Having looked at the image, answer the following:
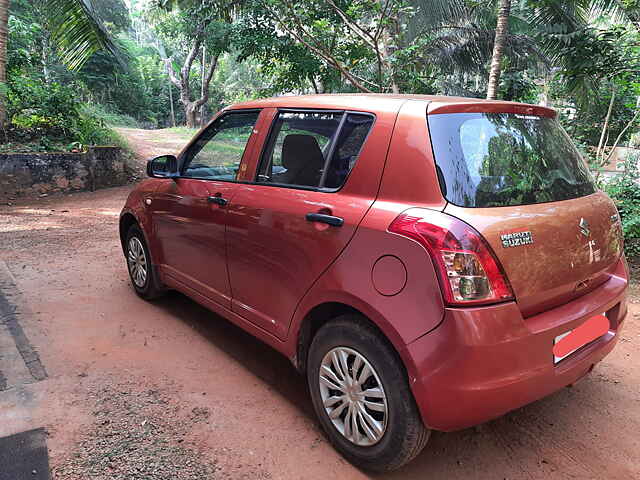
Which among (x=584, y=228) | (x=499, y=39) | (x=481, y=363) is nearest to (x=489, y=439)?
(x=481, y=363)

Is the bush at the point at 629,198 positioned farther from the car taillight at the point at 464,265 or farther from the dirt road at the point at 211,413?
the car taillight at the point at 464,265

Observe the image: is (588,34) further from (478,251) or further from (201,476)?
(201,476)

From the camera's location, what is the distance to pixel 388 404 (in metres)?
2.08

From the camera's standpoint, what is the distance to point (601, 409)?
282cm

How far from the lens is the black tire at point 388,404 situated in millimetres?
2033

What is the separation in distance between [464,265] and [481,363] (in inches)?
15.2

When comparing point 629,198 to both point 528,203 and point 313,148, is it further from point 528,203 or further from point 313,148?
point 313,148

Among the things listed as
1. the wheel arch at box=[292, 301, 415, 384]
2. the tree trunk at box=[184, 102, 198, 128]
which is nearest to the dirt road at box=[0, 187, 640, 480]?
the wheel arch at box=[292, 301, 415, 384]

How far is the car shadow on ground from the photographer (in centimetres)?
231

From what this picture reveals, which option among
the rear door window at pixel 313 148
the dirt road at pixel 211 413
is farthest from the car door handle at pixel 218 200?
the dirt road at pixel 211 413

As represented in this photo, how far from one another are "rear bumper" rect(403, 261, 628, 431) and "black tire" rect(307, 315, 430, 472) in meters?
0.08

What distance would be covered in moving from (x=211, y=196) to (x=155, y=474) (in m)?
1.70

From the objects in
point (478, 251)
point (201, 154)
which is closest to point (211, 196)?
point (201, 154)

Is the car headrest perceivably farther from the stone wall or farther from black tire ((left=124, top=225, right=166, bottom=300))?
the stone wall
